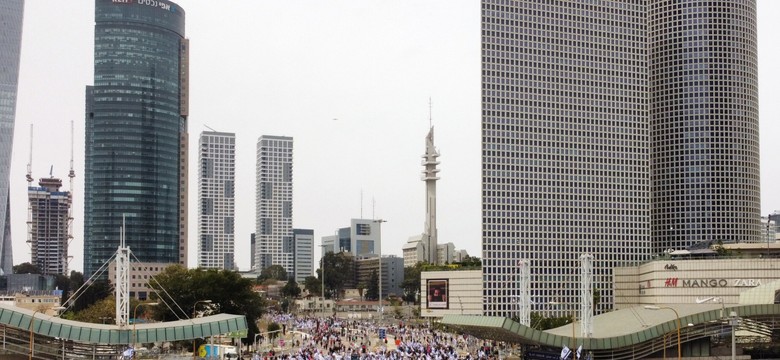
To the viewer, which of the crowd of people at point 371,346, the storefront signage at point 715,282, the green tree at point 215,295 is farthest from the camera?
the storefront signage at point 715,282

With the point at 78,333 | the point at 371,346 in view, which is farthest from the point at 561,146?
the point at 78,333

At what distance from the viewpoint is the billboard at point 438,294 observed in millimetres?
150125

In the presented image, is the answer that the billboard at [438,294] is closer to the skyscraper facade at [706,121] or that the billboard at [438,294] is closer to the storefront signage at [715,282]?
Answer: the storefront signage at [715,282]

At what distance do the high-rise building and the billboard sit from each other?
890cm

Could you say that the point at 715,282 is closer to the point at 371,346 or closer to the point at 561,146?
the point at 561,146

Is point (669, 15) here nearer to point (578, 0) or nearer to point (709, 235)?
point (578, 0)

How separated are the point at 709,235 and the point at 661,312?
75002 millimetres

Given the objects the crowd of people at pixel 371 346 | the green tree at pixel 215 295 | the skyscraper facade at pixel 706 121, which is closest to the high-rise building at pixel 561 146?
the skyscraper facade at pixel 706 121

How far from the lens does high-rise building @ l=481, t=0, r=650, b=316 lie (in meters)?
147

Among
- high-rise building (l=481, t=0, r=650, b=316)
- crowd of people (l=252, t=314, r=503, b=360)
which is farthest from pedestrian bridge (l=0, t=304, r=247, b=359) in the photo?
high-rise building (l=481, t=0, r=650, b=316)

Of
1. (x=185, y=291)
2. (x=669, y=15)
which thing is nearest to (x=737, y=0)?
(x=669, y=15)

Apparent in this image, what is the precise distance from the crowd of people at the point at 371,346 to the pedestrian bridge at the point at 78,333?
26.7 ft

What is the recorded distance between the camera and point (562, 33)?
505 feet

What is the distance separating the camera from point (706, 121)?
161 metres
